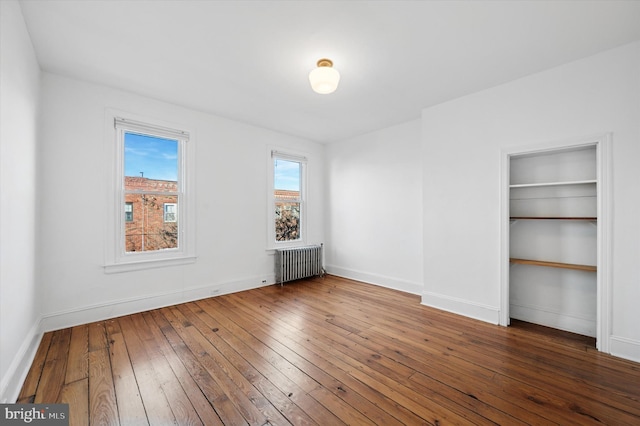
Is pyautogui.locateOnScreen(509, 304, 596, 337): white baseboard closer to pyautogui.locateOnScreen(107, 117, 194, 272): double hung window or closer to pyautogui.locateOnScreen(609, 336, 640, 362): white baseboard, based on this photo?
pyautogui.locateOnScreen(609, 336, 640, 362): white baseboard

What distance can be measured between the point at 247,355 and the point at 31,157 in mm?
2724

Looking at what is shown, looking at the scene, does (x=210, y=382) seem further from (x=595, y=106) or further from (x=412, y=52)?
(x=595, y=106)

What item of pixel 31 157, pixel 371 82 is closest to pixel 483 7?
pixel 371 82

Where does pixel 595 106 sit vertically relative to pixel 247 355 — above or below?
above

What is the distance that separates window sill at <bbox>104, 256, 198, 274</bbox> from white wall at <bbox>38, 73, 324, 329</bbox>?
0.07 m

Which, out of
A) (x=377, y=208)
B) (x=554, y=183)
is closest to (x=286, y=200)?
(x=377, y=208)

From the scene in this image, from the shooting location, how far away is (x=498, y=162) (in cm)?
309

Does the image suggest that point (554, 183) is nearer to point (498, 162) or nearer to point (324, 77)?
point (498, 162)

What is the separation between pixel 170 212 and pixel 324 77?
9.34ft

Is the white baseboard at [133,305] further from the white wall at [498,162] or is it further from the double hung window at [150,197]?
the white wall at [498,162]

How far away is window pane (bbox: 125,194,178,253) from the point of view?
3410 mm

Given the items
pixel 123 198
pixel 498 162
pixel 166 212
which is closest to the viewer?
pixel 498 162

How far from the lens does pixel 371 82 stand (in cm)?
305

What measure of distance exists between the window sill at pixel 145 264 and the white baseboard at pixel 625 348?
480cm
